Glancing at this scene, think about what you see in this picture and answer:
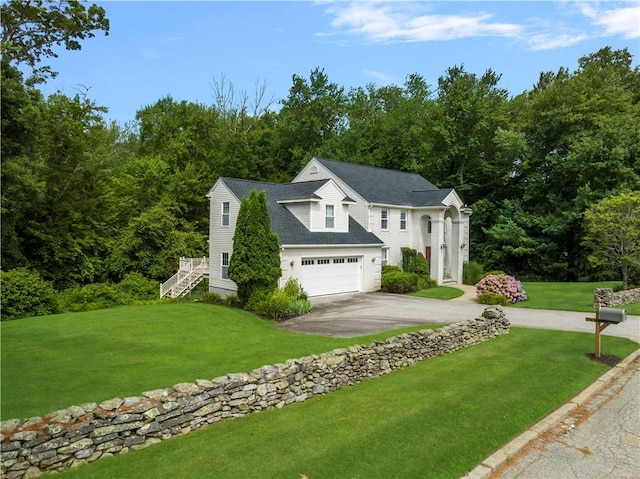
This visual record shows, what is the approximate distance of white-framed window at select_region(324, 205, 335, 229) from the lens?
25.2 meters

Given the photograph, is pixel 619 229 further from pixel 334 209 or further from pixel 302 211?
pixel 302 211

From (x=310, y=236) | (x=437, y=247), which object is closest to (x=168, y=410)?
(x=310, y=236)

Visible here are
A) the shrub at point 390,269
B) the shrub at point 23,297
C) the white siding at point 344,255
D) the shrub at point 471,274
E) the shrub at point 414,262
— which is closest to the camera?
the shrub at point 23,297

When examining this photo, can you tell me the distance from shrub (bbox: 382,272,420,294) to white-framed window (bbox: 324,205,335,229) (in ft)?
15.7

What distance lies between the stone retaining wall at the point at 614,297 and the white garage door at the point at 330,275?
12293 millimetres

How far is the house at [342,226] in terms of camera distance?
77.9 ft

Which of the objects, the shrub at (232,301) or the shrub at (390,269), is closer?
the shrub at (232,301)

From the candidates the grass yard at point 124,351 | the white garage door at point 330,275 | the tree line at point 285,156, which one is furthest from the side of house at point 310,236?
the tree line at point 285,156

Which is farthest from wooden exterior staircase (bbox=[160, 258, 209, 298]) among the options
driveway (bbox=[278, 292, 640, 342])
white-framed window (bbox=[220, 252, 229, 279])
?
driveway (bbox=[278, 292, 640, 342])

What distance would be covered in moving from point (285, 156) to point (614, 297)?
3249 centimetres

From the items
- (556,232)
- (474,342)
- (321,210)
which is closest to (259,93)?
(321,210)

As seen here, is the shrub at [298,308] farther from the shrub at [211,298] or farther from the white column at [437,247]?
the white column at [437,247]

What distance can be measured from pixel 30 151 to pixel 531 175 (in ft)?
123

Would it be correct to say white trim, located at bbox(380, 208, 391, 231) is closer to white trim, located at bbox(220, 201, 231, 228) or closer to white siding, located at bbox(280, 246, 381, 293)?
white siding, located at bbox(280, 246, 381, 293)
